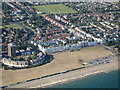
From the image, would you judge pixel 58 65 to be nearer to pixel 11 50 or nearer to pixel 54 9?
pixel 11 50

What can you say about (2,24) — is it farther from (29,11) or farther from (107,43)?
(107,43)

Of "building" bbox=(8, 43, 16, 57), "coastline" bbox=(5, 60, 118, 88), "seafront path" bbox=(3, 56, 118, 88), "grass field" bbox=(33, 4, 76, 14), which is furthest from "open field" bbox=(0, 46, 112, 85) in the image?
"grass field" bbox=(33, 4, 76, 14)

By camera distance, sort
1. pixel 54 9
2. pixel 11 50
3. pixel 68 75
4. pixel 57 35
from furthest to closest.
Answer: pixel 54 9 < pixel 57 35 < pixel 11 50 < pixel 68 75

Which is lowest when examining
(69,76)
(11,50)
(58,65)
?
(69,76)

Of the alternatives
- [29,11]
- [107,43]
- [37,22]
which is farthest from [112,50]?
[29,11]

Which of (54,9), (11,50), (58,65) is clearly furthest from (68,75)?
(54,9)

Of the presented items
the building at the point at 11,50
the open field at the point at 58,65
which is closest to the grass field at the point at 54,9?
the open field at the point at 58,65
